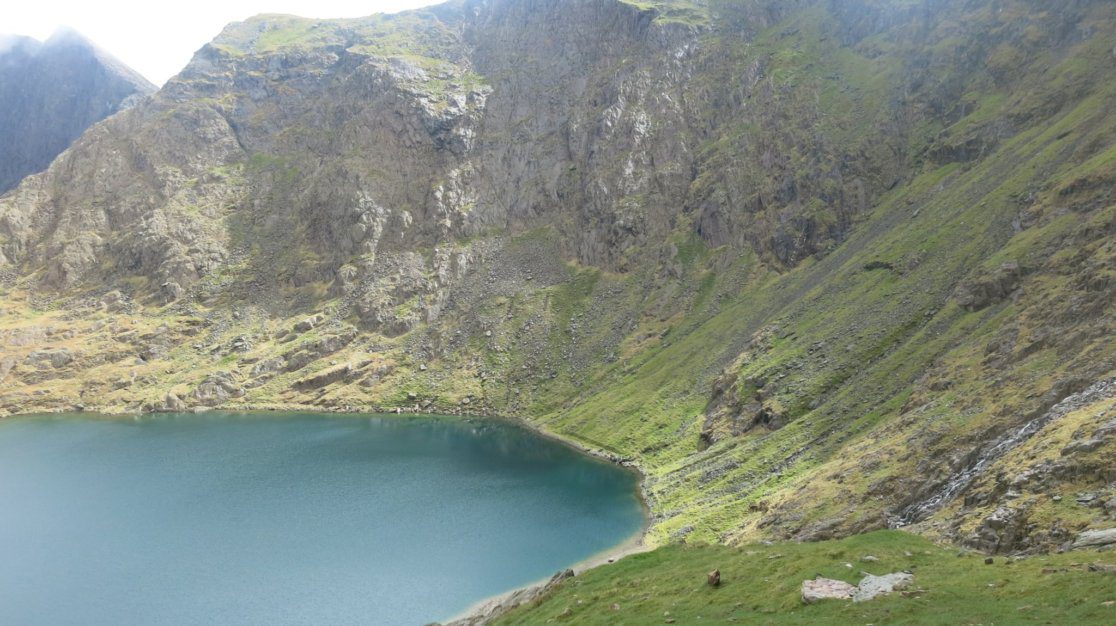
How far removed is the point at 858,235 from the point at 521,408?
8366cm

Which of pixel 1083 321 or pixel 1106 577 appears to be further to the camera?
→ pixel 1083 321

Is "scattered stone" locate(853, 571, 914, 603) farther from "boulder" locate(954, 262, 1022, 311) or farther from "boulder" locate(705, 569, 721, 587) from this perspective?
"boulder" locate(954, 262, 1022, 311)

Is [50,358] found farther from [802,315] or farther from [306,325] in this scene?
[802,315]

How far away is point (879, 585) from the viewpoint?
31578mm

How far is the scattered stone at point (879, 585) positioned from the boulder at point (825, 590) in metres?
0.44

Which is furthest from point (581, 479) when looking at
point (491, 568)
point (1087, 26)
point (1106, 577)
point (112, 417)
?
point (1087, 26)

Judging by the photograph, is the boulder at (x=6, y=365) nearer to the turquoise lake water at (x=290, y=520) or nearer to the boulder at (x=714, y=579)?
the turquoise lake water at (x=290, y=520)

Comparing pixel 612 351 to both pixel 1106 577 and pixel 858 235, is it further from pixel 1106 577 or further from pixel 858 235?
pixel 1106 577

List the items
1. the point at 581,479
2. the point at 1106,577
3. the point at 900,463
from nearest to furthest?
1. the point at 1106,577
2. the point at 900,463
3. the point at 581,479

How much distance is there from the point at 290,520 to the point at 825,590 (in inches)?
3311

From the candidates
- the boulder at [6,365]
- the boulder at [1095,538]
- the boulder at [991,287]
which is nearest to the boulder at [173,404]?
the boulder at [6,365]

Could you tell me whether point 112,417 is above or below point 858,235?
below

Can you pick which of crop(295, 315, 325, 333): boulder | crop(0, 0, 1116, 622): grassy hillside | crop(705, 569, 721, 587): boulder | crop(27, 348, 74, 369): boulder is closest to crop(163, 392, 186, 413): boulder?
crop(0, 0, 1116, 622): grassy hillside

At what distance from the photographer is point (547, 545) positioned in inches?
3371
